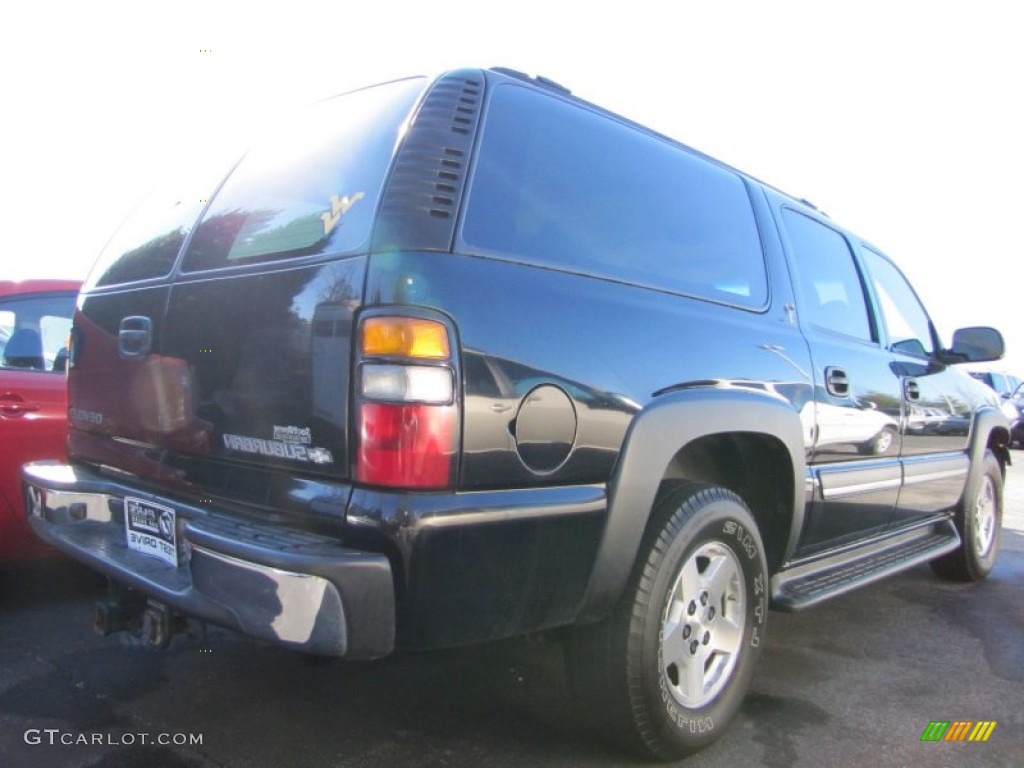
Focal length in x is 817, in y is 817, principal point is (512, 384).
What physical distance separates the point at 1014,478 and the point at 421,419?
37.8 feet

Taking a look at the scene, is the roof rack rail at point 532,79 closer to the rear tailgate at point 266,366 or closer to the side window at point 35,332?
the rear tailgate at point 266,366

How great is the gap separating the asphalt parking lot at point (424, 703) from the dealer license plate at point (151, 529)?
2.07 feet

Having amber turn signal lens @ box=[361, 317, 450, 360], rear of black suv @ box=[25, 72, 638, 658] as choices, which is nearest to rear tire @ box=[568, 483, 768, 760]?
rear of black suv @ box=[25, 72, 638, 658]

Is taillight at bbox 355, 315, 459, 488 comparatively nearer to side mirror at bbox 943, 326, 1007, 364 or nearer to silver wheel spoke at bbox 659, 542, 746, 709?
silver wheel spoke at bbox 659, 542, 746, 709

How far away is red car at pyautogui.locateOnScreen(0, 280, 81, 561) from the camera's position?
11.6 feet

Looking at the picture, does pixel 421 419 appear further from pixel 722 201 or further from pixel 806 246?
pixel 806 246

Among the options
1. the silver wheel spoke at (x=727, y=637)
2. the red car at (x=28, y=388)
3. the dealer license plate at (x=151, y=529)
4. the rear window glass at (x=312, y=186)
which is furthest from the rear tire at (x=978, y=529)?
the red car at (x=28, y=388)

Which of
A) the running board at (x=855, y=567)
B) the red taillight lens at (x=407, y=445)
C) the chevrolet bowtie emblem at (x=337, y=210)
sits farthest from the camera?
the running board at (x=855, y=567)

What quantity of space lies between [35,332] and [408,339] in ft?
9.35

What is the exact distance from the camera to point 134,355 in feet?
8.35

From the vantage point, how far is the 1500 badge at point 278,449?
Answer: 1964 millimetres

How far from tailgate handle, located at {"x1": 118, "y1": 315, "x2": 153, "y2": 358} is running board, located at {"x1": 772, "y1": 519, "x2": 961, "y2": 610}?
7.54 ft

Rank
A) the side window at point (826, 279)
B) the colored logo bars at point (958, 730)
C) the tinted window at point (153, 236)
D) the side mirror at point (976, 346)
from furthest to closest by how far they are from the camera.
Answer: the side mirror at point (976, 346), the side window at point (826, 279), the colored logo bars at point (958, 730), the tinted window at point (153, 236)

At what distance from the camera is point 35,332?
387 centimetres
